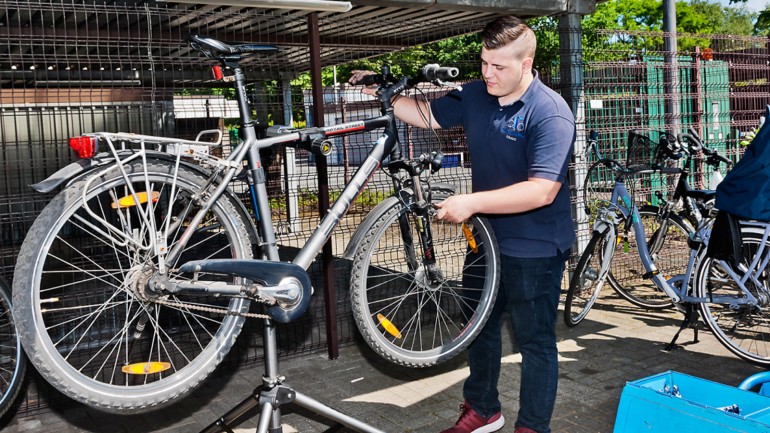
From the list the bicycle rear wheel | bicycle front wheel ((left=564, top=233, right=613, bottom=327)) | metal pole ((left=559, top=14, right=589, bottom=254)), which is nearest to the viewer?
bicycle front wheel ((left=564, top=233, right=613, bottom=327))

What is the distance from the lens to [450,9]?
5.25m

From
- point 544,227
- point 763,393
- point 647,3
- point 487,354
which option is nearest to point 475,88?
point 544,227

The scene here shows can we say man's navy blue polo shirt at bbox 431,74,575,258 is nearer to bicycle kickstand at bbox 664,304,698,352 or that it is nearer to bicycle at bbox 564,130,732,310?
bicycle kickstand at bbox 664,304,698,352

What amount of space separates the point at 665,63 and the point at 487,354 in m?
4.97

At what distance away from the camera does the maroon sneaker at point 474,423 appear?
154 inches

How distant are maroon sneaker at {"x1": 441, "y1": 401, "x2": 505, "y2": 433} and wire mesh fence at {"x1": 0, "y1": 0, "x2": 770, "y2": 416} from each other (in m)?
1.43

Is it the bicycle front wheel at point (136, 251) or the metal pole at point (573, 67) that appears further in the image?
the metal pole at point (573, 67)

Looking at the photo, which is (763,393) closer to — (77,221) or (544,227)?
(544,227)

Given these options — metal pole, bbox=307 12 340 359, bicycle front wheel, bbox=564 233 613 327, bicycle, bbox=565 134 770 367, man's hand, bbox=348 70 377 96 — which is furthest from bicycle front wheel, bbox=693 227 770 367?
man's hand, bbox=348 70 377 96

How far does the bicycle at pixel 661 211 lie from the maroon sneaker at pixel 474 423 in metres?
2.11

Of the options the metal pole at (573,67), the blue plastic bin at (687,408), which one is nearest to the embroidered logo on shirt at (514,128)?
the blue plastic bin at (687,408)

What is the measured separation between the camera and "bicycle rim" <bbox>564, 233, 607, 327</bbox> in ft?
19.4

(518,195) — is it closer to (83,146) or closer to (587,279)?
(83,146)

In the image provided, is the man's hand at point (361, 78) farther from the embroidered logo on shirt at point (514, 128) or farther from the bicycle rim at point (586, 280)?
the bicycle rim at point (586, 280)
